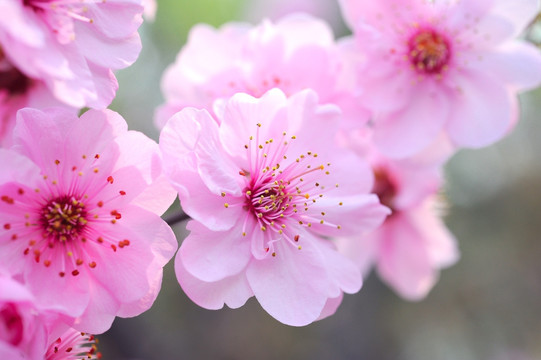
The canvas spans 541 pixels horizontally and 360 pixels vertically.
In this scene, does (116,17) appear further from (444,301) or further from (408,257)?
(444,301)

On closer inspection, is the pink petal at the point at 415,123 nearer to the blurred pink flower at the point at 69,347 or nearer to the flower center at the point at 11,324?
the blurred pink flower at the point at 69,347

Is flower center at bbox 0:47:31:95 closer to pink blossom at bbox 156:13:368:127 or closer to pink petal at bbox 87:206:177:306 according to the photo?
pink blossom at bbox 156:13:368:127

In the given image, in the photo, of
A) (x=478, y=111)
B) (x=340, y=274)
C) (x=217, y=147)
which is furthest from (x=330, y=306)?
(x=478, y=111)

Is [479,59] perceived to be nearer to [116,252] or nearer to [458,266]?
[116,252]

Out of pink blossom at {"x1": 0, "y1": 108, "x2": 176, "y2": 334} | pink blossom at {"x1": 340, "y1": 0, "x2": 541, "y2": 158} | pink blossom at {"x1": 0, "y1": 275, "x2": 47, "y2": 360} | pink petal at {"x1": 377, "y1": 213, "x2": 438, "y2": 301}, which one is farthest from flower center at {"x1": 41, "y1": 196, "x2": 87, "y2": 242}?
pink petal at {"x1": 377, "y1": 213, "x2": 438, "y2": 301}

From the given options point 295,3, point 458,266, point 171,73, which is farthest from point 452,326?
point 171,73

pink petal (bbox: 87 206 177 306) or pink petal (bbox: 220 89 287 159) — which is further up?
pink petal (bbox: 220 89 287 159)

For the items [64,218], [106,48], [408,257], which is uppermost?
[106,48]
